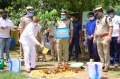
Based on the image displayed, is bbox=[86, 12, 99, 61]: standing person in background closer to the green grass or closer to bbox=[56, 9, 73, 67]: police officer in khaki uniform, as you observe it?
bbox=[56, 9, 73, 67]: police officer in khaki uniform

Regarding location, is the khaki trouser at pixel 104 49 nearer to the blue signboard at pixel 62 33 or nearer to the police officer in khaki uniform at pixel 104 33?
the police officer in khaki uniform at pixel 104 33

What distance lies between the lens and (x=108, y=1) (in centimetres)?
1123

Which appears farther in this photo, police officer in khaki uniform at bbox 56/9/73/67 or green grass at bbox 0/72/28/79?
police officer in khaki uniform at bbox 56/9/73/67

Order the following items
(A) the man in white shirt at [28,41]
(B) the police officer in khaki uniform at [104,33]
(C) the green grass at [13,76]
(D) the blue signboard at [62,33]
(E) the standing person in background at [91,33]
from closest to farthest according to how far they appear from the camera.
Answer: (C) the green grass at [13,76]
(B) the police officer in khaki uniform at [104,33]
(A) the man in white shirt at [28,41]
(D) the blue signboard at [62,33]
(E) the standing person in background at [91,33]

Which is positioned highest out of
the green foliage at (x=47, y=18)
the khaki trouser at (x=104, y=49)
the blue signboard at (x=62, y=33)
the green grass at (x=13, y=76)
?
the green foliage at (x=47, y=18)

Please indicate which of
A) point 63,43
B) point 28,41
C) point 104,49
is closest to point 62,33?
point 63,43

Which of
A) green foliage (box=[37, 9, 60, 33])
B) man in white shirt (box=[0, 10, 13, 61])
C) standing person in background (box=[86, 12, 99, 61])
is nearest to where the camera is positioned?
man in white shirt (box=[0, 10, 13, 61])

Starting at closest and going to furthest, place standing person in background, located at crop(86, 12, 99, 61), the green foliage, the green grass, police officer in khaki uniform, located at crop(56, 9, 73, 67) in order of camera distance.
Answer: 1. the green grass
2. police officer in khaki uniform, located at crop(56, 9, 73, 67)
3. standing person in background, located at crop(86, 12, 99, 61)
4. the green foliage

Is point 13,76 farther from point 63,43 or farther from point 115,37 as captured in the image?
point 115,37

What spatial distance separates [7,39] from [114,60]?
3966mm

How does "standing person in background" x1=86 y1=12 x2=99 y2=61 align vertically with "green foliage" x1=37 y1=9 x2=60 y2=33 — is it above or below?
below

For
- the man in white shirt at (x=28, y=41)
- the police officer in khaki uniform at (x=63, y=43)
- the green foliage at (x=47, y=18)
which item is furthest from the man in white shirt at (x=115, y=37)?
the man in white shirt at (x=28, y=41)

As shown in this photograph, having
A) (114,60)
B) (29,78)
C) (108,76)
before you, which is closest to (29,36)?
(29,78)

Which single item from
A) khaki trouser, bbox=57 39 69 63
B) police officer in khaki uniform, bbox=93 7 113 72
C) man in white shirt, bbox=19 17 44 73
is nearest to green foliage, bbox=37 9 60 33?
khaki trouser, bbox=57 39 69 63
